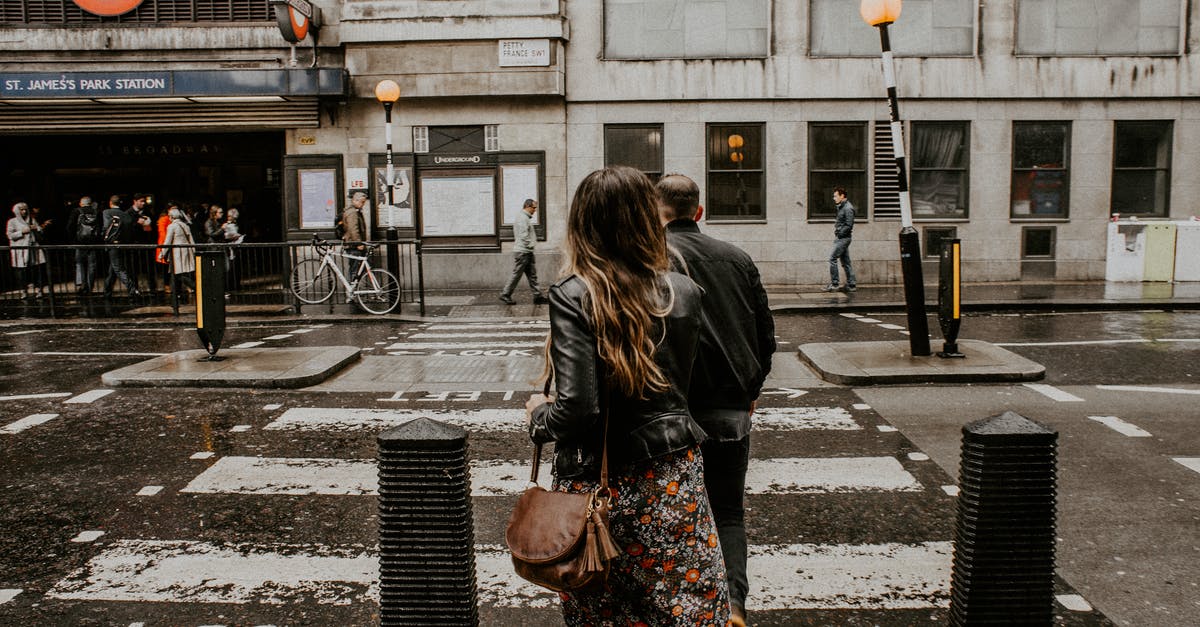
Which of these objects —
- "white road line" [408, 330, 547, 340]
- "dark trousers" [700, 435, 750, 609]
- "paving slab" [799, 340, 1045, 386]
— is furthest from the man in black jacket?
"white road line" [408, 330, 547, 340]

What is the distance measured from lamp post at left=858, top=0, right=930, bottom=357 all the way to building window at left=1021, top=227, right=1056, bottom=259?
36.2ft

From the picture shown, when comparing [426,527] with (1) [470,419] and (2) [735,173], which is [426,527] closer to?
(1) [470,419]

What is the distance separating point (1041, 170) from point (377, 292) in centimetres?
1365

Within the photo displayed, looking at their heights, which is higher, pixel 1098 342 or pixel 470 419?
pixel 1098 342

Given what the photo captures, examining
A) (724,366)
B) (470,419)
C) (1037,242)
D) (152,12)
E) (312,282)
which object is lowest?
(470,419)

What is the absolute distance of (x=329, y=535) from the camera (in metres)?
5.11

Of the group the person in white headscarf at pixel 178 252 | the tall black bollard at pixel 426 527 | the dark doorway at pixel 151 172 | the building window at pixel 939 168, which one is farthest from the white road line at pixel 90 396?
the building window at pixel 939 168

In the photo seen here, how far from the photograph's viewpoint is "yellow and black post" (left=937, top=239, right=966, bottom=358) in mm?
9656

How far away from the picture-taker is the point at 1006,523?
3.40m

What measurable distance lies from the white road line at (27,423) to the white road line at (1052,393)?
337 inches

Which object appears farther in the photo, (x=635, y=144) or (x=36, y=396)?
(x=635, y=144)

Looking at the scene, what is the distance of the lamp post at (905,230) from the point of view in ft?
30.7

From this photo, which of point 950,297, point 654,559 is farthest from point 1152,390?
point 654,559

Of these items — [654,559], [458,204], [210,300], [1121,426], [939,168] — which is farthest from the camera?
[939,168]
